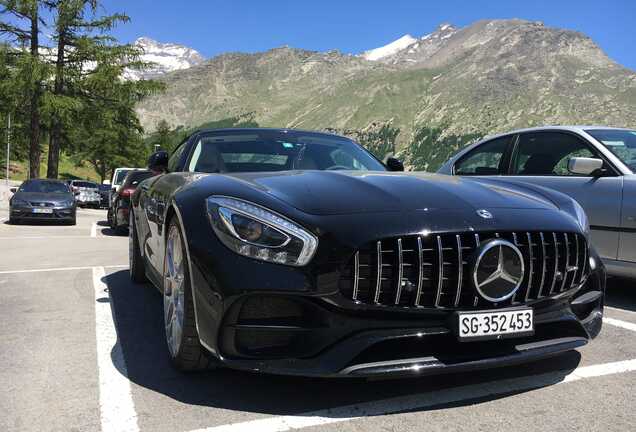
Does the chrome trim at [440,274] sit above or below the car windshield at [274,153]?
below

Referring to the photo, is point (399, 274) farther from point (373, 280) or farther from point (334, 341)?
point (334, 341)

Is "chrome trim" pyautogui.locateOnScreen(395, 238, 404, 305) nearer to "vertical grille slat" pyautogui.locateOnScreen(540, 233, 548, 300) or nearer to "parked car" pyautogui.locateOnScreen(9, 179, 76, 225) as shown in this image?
"vertical grille slat" pyautogui.locateOnScreen(540, 233, 548, 300)

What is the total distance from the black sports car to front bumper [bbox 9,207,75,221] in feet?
42.0

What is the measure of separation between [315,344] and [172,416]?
2.35ft

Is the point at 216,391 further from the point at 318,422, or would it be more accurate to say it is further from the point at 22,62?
the point at 22,62

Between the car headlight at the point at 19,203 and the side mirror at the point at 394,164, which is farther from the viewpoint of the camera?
the car headlight at the point at 19,203

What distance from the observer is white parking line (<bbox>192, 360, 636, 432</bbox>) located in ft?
8.00

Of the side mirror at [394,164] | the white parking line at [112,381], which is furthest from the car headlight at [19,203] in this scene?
the side mirror at [394,164]

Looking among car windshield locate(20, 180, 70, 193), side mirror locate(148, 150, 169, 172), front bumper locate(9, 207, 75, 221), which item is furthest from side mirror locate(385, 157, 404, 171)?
car windshield locate(20, 180, 70, 193)

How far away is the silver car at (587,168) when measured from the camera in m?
4.90

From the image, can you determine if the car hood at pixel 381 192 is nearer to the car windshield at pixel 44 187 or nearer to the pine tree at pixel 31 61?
the car windshield at pixel 44 187

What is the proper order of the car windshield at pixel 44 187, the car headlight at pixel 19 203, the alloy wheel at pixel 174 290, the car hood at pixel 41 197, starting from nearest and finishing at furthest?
the alloy wheel at pixel 174 290, the car headlight at pixel 19 203, the car hood at pixel 41 197, the car windshield at pixel 44 187

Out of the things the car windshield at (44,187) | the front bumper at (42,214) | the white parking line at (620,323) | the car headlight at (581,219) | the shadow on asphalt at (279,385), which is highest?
the car headlight at (581,219)

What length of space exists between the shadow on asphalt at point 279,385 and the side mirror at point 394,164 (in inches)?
71.7
